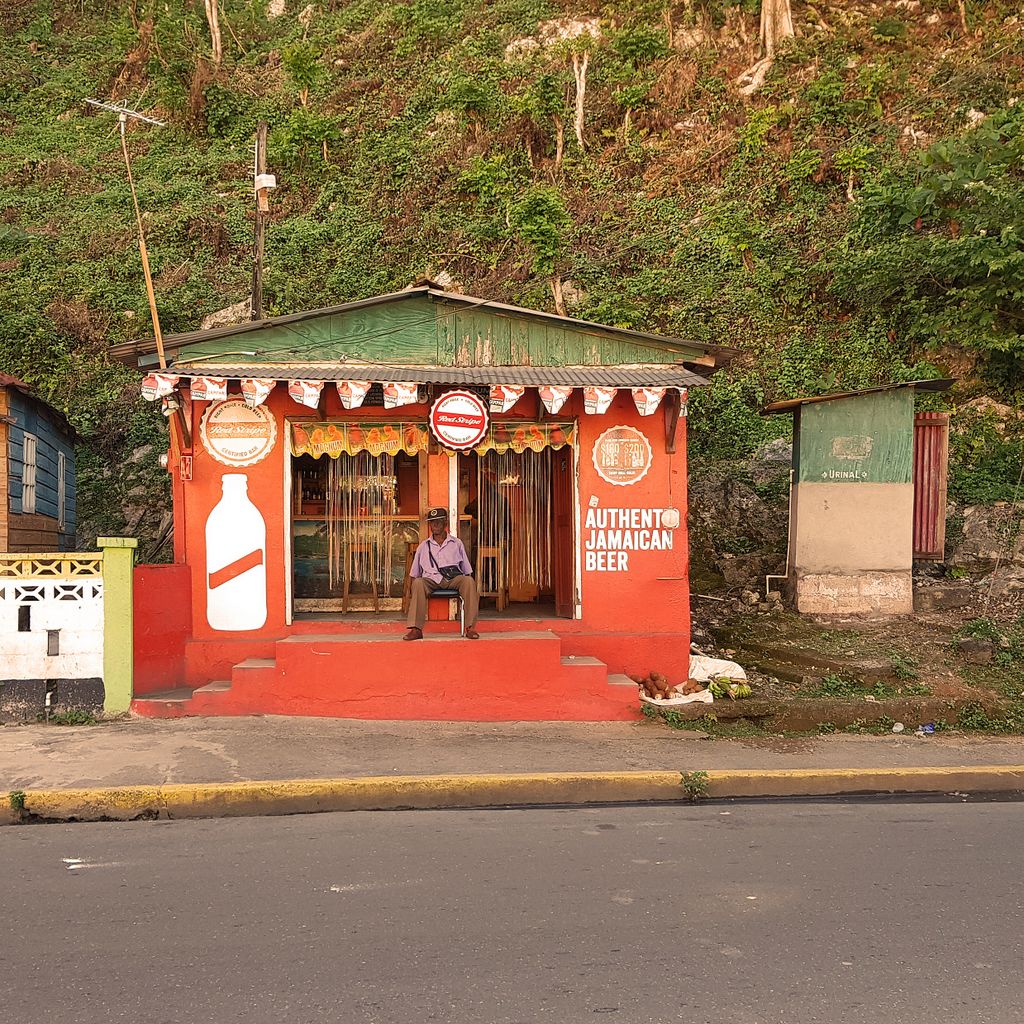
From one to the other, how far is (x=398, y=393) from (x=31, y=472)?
5890mm

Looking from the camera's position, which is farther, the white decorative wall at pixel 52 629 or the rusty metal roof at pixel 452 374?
the rusty metal roof at pixel 452 374

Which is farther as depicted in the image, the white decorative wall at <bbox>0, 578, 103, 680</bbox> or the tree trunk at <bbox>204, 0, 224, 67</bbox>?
the tree trunk at <bbox>204, 0, 224, 67</bbox>

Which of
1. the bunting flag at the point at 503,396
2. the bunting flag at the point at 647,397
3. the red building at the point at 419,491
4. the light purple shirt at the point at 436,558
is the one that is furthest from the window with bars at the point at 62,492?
the bunting flag at the point at 647,397

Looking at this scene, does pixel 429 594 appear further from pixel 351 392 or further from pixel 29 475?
pixel 29 475

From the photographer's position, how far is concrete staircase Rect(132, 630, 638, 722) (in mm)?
9078

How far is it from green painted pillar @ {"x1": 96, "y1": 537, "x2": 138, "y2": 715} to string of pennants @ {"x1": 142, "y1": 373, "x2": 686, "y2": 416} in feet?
5.42

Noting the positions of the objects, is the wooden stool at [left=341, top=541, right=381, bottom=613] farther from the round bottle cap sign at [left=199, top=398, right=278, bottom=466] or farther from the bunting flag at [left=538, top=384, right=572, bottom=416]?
the bunting flag at [left=538, top=384, right=572, bottom=416]

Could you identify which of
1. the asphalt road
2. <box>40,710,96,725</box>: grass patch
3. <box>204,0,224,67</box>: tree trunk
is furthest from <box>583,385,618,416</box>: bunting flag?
<box>204,0,224,67</box>: tree trunk

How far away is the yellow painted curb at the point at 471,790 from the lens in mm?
6715

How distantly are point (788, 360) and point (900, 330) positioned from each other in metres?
2.24

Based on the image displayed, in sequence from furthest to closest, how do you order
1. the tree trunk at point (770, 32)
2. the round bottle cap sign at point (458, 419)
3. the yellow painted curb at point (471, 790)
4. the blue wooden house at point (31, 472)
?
the tree trunk at point (770, 32), the blue wooden house at point (31, 472), the round bottle cap sign at point (458, 419), the yellow painted curb at point (471, 790)

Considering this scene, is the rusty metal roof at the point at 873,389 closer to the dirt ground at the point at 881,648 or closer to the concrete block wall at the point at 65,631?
the dirt ground at the point at 881,648

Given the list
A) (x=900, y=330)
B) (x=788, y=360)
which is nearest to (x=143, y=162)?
(x=788, y=360)

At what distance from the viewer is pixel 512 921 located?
4.48 metres
